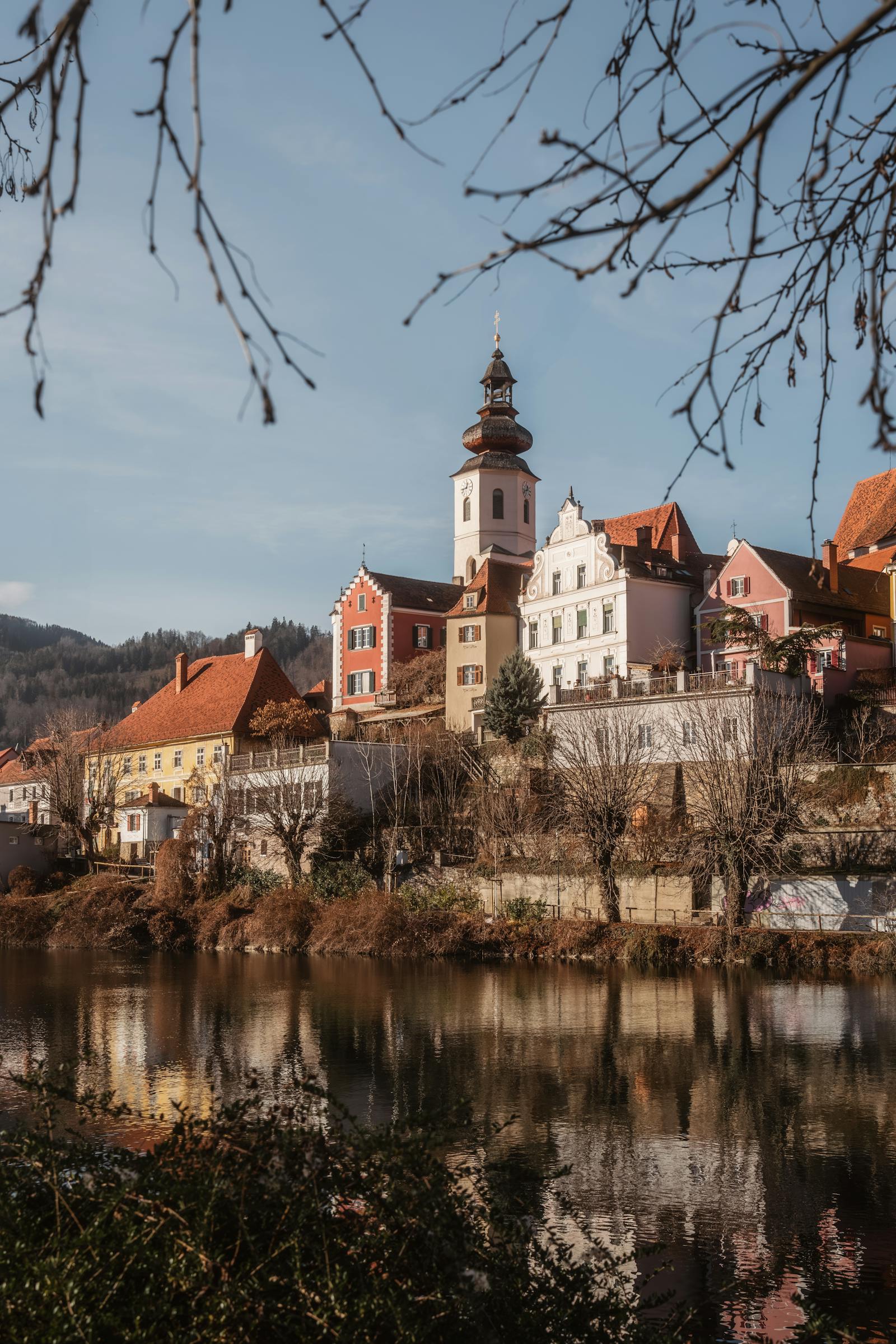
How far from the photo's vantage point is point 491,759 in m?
45.5

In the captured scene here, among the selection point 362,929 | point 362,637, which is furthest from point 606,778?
point 362,637

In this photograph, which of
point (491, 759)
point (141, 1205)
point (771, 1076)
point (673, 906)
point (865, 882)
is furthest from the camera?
point (491, 759)

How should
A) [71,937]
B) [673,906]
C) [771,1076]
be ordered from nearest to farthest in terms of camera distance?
1. [771,1076]
2. [673,906]
3. [71,937]

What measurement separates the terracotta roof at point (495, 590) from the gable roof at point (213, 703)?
9.06 metres

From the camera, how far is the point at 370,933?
119 feet

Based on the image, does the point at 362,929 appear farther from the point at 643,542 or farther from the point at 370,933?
the point at 643,542

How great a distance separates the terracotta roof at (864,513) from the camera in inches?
1959

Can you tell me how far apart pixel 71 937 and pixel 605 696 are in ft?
65.2

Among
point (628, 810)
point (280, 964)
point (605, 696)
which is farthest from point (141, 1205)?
point (605, 696)

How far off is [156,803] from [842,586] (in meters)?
30.5

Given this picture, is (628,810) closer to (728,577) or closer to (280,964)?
(280,964)

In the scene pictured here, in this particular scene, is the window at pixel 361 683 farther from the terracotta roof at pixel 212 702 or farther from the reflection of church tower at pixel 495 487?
the reflection of church tower at pixel 495 487

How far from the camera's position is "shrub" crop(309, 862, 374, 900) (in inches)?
1618

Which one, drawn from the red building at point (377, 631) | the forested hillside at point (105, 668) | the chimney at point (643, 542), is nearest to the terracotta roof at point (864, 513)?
the chimney at point (643, 542)
